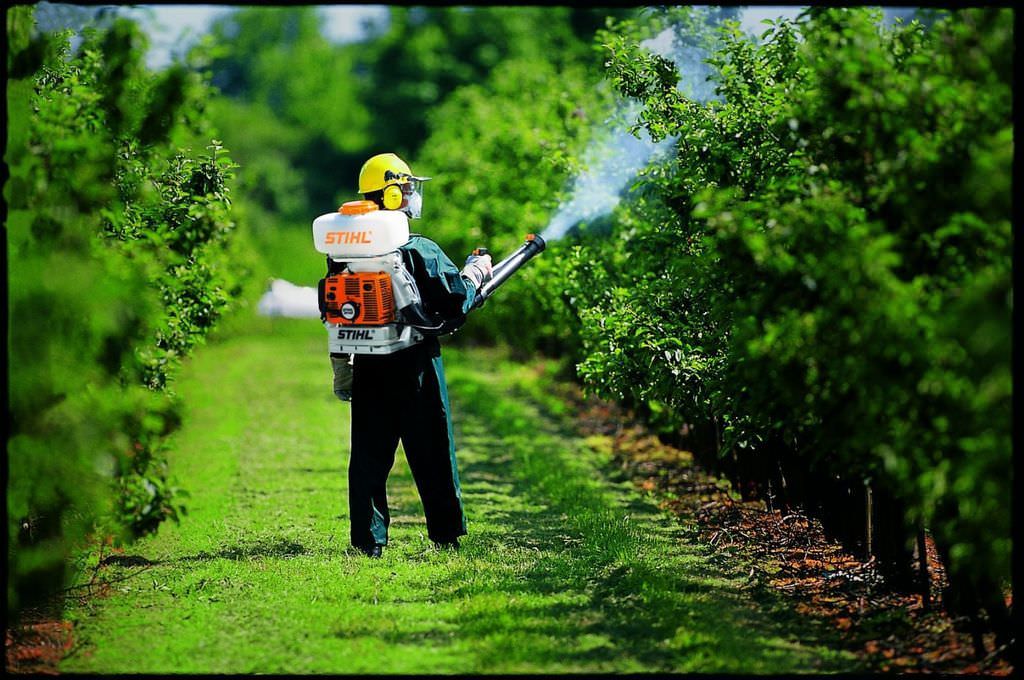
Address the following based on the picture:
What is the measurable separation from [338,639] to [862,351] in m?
2.78

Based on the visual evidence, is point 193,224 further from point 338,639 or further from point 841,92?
point 841,92

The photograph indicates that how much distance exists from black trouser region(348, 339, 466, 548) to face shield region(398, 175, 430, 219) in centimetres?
82

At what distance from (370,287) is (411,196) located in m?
0.74

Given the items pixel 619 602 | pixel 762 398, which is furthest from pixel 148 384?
pixel 762 398

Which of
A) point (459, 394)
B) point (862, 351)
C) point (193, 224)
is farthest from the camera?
point (459, 394)

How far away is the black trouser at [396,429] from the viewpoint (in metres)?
7.70

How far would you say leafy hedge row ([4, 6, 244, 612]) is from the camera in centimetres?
538

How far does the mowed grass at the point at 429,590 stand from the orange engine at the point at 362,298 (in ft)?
4.09

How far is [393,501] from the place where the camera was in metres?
9.77

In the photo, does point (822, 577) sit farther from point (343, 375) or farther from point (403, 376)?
point (343, 375)

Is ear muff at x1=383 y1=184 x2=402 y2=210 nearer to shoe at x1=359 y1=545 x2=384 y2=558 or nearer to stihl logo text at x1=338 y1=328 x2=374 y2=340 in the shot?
stihl logo text at x1=338 y1=328 x2=374 y2=340

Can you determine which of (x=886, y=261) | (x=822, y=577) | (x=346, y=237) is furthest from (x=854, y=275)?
(x=346, y=237)

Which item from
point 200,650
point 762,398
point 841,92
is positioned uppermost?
point 841,92

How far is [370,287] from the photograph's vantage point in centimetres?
736
